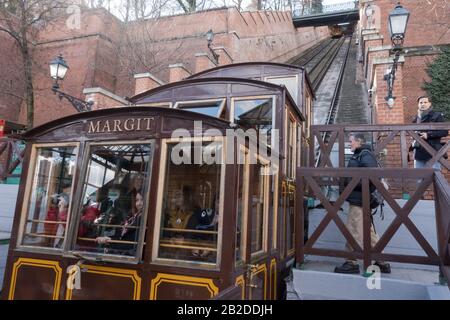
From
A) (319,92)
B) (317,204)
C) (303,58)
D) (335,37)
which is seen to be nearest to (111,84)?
(319,92)

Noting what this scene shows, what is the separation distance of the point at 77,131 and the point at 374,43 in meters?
11.2

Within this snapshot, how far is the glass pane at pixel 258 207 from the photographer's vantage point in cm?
434

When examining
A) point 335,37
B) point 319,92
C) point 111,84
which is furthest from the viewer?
point 335,37

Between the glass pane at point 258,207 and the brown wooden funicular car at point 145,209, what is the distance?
0.05ft

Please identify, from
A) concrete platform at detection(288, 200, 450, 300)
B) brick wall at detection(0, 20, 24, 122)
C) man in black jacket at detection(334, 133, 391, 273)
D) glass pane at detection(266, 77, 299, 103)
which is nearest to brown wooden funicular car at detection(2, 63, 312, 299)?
concrete platform at detection(288, 200, 450, 300)

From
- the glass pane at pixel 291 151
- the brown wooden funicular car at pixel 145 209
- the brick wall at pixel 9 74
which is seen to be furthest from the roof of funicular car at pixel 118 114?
the brick wall at pixel 9 74

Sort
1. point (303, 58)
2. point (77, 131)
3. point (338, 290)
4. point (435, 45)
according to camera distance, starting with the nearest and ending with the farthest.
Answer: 1. point (77, 131)
2. point (338, 290)
3. point (435, 45)
4. point (303, 58)

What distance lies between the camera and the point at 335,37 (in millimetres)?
37594

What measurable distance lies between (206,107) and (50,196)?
9.06 ft

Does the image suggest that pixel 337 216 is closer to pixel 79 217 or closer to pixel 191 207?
pixel 191 207

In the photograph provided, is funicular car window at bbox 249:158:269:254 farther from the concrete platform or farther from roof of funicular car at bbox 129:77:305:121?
roof of funicular car at bbox 129:77:305:121

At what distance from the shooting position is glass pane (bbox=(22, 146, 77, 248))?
445 centimetres

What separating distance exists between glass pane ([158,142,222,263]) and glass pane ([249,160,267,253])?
57 centimetres

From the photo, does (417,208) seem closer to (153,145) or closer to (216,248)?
(216,248)
